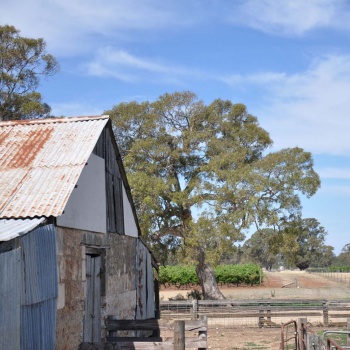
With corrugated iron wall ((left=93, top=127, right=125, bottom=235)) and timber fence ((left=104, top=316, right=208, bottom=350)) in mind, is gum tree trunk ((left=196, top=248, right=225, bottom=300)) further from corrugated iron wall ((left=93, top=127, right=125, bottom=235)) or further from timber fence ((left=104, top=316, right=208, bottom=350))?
timber fence ((left=104, top=316, right=208, bottom=350))

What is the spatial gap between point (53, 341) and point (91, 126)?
4975 mm

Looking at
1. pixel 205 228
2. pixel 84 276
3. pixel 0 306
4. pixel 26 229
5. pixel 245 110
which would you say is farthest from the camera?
pixel 245 110

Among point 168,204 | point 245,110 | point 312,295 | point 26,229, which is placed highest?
point 245,110

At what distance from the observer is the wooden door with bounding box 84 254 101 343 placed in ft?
38.5

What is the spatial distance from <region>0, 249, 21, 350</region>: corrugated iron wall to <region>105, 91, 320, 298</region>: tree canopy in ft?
71.0

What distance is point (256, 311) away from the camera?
1046 inches

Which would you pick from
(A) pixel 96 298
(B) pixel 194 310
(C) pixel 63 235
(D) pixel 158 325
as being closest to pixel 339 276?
(B) pixel 194 310

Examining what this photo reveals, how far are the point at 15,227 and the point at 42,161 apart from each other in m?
2.79

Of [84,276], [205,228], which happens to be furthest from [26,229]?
[205,228]

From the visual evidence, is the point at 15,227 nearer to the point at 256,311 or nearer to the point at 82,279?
the point at 82,279

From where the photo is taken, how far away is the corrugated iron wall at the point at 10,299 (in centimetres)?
786

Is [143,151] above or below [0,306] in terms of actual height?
above

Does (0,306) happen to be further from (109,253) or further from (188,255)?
(188,255)

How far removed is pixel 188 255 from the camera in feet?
102
